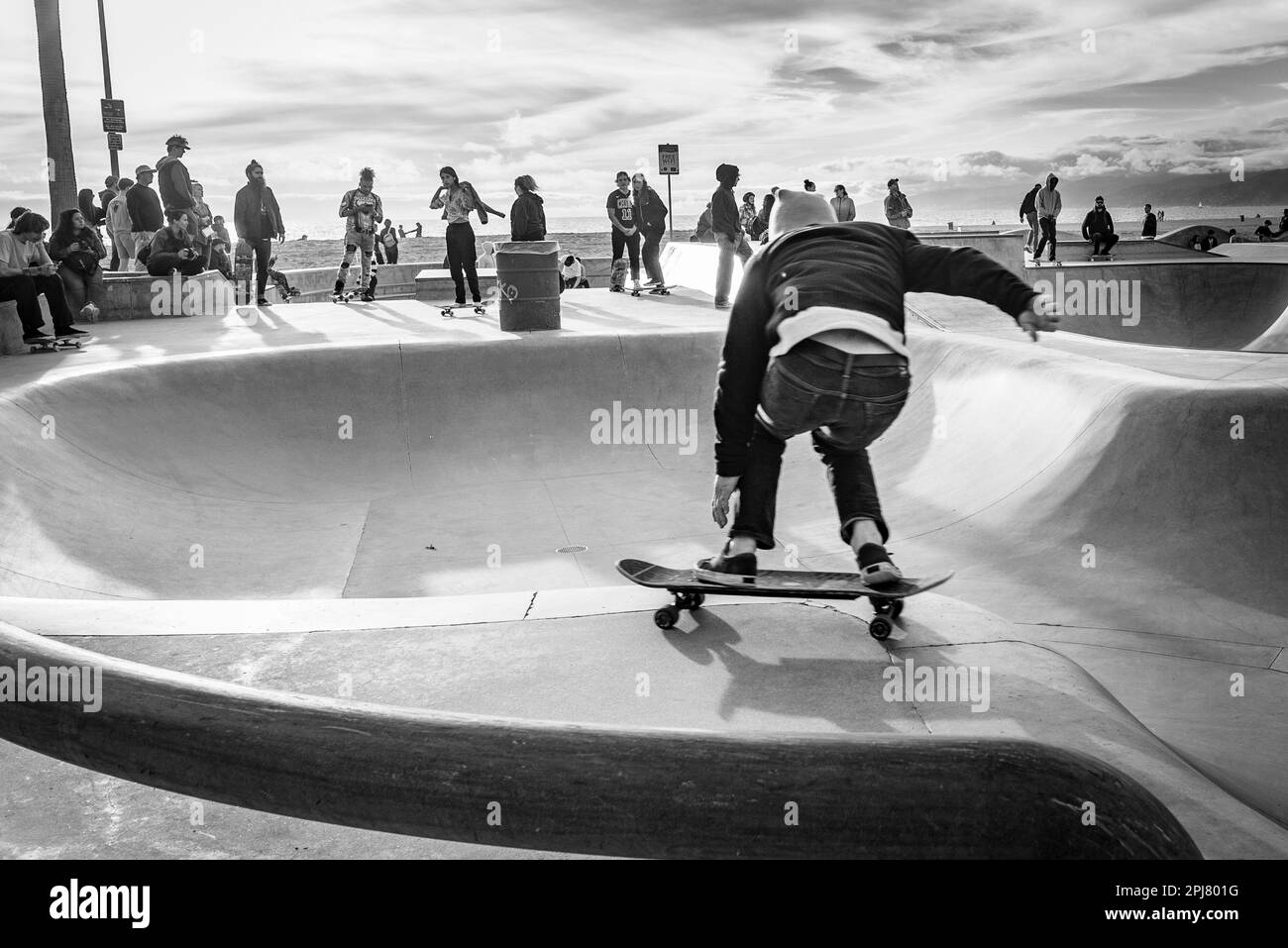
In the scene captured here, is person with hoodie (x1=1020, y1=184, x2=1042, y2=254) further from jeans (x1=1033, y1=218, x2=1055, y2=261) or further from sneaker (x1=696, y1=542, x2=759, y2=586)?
sneaker (x1=696, y1=542, x2=759, y2=586)

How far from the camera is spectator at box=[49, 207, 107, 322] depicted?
12258mm

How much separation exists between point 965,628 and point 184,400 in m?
7.15

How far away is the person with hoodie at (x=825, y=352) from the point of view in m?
3.55

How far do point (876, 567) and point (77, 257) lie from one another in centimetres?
1198

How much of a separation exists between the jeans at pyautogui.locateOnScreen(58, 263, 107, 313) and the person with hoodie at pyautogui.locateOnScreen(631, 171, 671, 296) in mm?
7483

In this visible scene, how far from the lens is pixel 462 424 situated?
9.66 m

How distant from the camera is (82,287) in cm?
1286

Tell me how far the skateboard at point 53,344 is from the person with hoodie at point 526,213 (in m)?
5.40

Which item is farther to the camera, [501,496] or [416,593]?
[501,496]

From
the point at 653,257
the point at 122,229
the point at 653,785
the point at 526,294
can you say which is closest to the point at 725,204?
the point at 526,294

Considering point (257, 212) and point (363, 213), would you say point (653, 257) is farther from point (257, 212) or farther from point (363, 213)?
point (257, 212)

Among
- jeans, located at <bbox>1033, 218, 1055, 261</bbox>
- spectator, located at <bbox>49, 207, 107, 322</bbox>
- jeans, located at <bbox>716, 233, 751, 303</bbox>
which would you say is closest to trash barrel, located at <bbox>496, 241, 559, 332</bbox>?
jeans, located at <bbox>716, 233, 751, 303</bbox>
